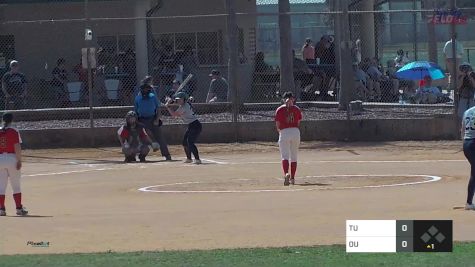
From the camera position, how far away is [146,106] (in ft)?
80.3

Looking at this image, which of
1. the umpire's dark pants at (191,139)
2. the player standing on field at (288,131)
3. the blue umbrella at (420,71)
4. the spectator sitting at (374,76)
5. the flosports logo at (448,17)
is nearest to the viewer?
the player standing on field at (288,131)

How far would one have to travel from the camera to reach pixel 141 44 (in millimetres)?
31250

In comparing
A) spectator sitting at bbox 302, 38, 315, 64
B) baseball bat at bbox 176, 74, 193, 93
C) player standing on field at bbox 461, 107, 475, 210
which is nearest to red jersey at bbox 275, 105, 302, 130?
player standing on field at bbox 461, 107, 475, 210

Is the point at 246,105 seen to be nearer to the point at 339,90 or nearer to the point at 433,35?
the point at 339,90

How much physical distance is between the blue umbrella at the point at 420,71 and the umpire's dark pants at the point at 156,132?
8.50 meters

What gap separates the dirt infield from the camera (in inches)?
554

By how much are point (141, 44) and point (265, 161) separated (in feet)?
28.8

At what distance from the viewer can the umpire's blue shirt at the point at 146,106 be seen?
2448 cm

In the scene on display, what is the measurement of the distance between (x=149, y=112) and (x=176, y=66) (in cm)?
673

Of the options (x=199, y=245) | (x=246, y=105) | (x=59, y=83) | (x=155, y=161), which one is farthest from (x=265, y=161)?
(x=199, y=245)

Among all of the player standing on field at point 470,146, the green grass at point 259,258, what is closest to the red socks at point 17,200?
the green grass at point 259,258

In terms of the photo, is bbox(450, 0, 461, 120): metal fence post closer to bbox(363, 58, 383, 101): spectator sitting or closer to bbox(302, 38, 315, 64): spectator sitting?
bbox(363, 58, 383, 101): spectator sitting

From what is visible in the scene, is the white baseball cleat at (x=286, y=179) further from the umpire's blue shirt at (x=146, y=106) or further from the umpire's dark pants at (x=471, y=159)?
the umpire's blue shirt at (x=146, y=106)

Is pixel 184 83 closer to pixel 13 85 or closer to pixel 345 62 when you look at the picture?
pixel 345 62
